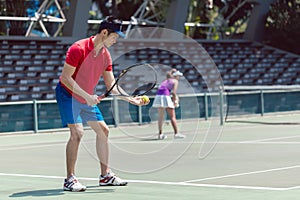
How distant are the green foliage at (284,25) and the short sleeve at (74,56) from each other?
35041mm

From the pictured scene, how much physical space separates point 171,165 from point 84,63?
4.30 metres

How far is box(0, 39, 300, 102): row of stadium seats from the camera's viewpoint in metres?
32.6

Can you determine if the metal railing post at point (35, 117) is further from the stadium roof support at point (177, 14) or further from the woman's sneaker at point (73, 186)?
the stadium roof support at point (177, 14)

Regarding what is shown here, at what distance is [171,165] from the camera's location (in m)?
14.2

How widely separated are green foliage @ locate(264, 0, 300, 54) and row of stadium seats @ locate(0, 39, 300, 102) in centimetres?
117

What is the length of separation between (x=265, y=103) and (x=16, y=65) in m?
10.5

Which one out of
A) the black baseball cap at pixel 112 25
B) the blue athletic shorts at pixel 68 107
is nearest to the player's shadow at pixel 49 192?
the blue athletic shorts at pixel 68 107

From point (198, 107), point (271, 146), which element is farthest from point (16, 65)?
point (271, 146)

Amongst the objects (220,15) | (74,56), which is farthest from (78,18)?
(74,56)

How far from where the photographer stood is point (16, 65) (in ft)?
109

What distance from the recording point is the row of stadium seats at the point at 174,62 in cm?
3262

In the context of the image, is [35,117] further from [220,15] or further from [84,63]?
[220,15]

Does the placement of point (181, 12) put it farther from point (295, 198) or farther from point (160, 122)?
point (295, 198)

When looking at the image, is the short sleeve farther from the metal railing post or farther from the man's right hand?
the metal railing post
